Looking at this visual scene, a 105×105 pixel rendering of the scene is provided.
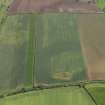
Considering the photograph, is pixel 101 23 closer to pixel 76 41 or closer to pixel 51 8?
pixel 76 41

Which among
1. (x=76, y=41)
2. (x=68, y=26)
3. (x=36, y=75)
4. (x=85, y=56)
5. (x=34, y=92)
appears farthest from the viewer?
(x=68, y=26)

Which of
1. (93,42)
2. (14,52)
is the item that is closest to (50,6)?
(93,42)

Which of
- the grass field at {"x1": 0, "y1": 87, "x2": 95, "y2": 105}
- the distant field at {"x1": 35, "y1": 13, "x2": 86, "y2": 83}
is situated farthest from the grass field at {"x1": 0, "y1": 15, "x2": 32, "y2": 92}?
the grass field at {"x1": 0, "y1": 87, "x2": 95, "y2": 105}

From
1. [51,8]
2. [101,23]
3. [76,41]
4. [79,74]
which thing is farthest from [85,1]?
[79,74]

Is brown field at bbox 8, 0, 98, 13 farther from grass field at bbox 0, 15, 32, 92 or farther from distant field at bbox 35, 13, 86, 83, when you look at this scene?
grass field at bbox 0, 15, 32, 92

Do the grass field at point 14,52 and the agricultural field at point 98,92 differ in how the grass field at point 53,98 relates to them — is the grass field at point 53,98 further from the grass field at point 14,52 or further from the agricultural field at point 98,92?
the grass field at point 14,52

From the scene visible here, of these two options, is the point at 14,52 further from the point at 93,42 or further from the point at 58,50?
the point at 93,42
